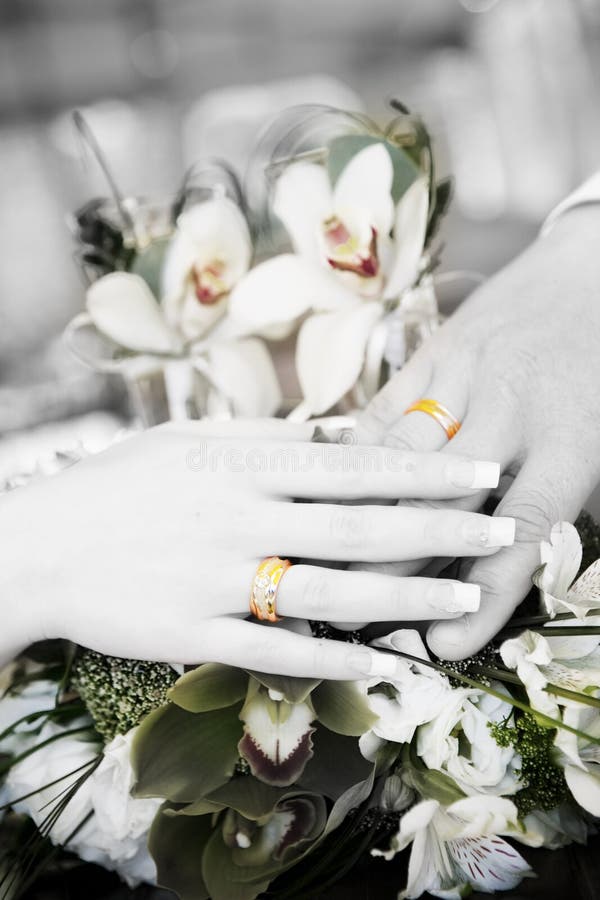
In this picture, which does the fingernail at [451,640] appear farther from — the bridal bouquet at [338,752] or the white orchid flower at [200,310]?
the white orchid flower at [200,310]

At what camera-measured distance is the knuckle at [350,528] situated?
50 centimetres

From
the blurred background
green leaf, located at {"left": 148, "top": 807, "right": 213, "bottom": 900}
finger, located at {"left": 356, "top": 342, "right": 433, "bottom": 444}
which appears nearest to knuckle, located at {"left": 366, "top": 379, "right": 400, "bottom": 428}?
finger, located at {"left": 356, "top": 342, "right": 433, "bottom": 444}

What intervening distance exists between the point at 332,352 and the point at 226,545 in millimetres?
258

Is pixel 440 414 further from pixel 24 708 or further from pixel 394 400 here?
pixel 24 708

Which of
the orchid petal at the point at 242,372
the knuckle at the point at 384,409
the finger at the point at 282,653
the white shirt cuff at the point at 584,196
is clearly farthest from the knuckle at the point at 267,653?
the white shirt cuff at the point at 584,196

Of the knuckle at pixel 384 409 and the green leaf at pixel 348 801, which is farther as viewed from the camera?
the knuckle at pixel 384 409

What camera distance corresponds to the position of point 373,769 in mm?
447

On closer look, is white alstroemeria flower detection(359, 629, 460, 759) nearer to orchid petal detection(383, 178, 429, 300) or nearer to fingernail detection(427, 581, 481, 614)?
fingernail detection(427, 581, 481, 614)

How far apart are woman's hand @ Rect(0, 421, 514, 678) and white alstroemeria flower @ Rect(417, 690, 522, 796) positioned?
50mm

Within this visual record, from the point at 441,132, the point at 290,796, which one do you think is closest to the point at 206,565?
the point at 290,796

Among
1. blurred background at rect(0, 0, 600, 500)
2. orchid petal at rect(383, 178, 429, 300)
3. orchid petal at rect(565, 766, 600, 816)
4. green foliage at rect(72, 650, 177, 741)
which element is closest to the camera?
orchid petal at rect(565, 766, 600, 816)

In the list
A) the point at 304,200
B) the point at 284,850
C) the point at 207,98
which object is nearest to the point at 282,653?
the point at 284,850

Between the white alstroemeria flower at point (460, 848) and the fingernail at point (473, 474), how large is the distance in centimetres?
19

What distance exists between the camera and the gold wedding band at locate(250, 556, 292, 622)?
496 millimetres
